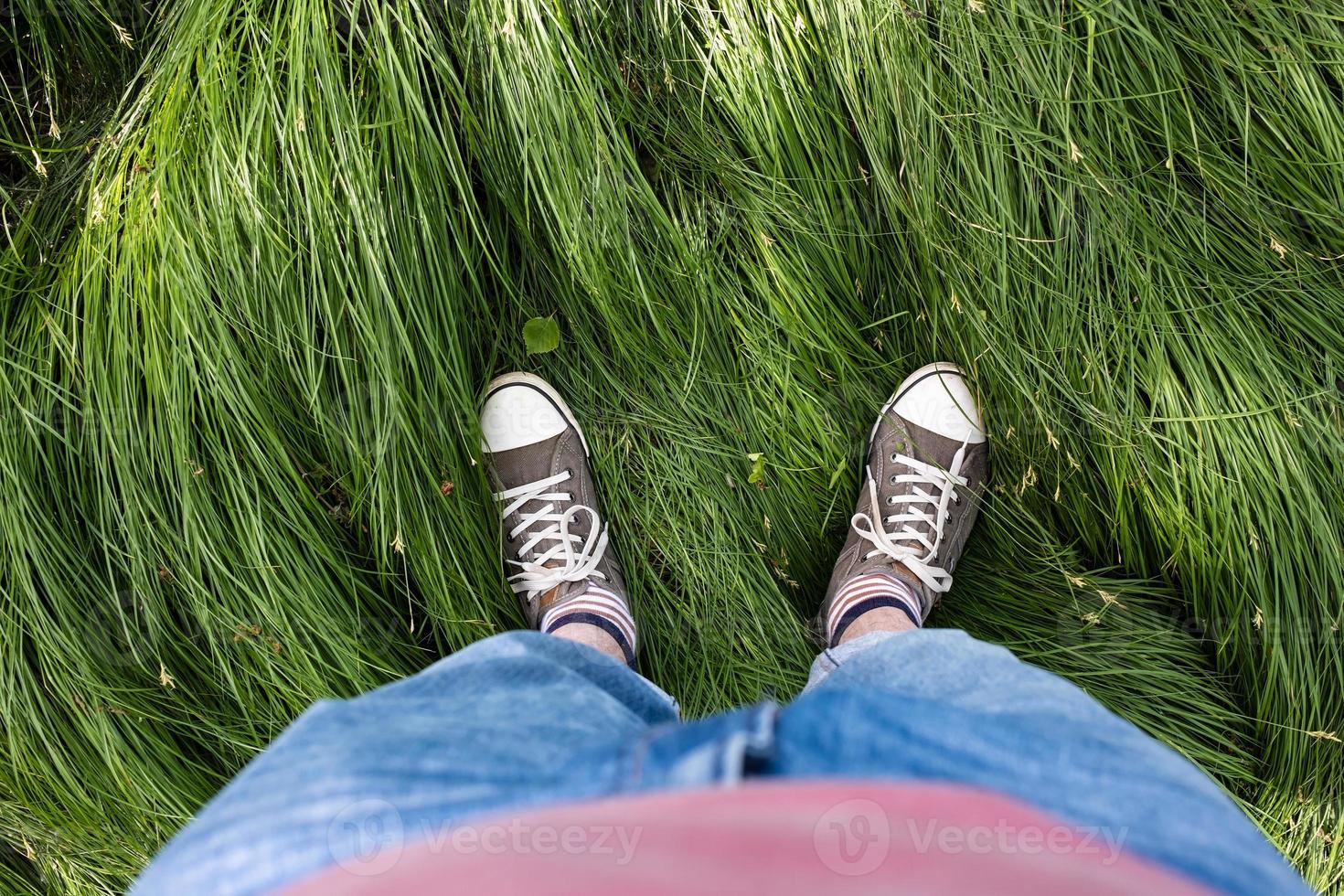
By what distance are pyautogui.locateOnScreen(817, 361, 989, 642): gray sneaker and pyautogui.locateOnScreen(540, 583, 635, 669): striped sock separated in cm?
29

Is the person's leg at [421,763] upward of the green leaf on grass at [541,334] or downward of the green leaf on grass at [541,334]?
downward

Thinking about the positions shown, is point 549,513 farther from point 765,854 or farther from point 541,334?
point 765,854

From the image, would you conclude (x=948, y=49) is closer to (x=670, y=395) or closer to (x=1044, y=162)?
(x=1044, y=162)

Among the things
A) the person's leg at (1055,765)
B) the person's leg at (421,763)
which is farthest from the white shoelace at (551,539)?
the person's leg at (1055,765)

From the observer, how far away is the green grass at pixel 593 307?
891 mm

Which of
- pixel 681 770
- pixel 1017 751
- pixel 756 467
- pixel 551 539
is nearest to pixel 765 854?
pixel 681 770

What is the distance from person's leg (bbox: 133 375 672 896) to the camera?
1.62 feet

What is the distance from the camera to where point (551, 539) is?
1113 mm

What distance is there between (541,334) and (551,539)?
1.04 feet

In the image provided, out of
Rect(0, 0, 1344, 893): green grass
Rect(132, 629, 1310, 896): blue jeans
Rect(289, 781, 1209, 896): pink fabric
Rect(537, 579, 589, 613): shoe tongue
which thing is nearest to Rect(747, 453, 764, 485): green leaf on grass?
Rect(0, 0, 1344, 893): green grass

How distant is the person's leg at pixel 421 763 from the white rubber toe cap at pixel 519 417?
393 mm

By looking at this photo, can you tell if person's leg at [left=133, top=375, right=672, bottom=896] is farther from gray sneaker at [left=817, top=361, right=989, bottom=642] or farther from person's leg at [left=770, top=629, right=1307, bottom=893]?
gray sneaker at [left=817, top=361, right=989, bottom=642]

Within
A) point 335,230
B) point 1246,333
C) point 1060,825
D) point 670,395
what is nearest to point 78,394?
point 335,230

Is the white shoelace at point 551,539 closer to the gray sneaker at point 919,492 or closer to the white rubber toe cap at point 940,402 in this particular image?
the gray sneaker at point 919,492
